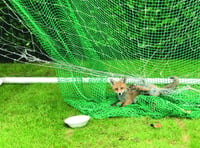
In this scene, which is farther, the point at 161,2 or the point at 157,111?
the point at 161,2

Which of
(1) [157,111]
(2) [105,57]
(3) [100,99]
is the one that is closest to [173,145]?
(1) [157,111]

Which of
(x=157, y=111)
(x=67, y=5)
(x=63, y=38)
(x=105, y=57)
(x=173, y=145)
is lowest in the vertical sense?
(x=173, y=145)

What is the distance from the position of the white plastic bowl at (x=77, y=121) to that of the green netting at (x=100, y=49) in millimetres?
221

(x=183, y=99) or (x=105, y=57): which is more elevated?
(x=105, y=57)

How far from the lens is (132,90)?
10.8ft

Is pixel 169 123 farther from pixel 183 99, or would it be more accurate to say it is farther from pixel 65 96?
pixel 65 96

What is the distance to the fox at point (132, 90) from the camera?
324cm

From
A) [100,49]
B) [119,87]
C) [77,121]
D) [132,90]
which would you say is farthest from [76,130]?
[100,49]

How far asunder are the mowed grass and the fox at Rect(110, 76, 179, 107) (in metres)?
0.34

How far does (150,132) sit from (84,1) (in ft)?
5.33

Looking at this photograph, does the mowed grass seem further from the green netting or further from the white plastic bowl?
the green netting

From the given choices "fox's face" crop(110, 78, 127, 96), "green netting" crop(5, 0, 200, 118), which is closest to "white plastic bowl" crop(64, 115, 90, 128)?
"green netting" crop(5, 0, 200, 118)

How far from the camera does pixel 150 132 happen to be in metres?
2.72

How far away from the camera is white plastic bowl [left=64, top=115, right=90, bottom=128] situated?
112 inches
